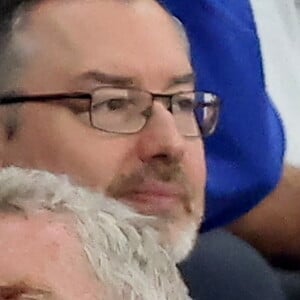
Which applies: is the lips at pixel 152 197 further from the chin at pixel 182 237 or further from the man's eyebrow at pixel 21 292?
the man's eyebrow at pixel 21 292

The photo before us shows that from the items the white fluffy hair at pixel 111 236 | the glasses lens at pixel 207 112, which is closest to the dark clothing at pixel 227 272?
the glasses lens at pixel 207 112

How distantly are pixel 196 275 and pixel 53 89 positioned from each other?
1.41 ft

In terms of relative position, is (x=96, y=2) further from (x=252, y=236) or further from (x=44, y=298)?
(x=252, y=236)

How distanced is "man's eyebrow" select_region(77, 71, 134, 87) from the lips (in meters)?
0.10

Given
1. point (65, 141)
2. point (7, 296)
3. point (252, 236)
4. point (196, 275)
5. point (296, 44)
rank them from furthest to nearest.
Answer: point (296, 44) → point (252, 236) → point (196, 275) → point (65, 141) → point (7, 296)

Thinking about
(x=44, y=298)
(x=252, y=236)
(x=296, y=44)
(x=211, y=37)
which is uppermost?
(x=44, y=298)

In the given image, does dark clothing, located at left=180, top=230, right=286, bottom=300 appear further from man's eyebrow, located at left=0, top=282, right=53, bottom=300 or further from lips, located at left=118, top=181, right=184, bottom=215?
man's eyebrow, located at left=0, top=282, right=53, bottom=300

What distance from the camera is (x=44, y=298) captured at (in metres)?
0.76

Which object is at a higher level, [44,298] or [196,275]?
[44,298]

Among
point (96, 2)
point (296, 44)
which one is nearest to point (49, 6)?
point (96, 2)

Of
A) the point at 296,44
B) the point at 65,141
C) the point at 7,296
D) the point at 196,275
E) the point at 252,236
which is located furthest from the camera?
the point at 296,44

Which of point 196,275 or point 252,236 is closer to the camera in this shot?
point 196,275

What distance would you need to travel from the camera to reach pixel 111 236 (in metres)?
0.80

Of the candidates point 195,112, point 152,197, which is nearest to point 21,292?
point 152,197
